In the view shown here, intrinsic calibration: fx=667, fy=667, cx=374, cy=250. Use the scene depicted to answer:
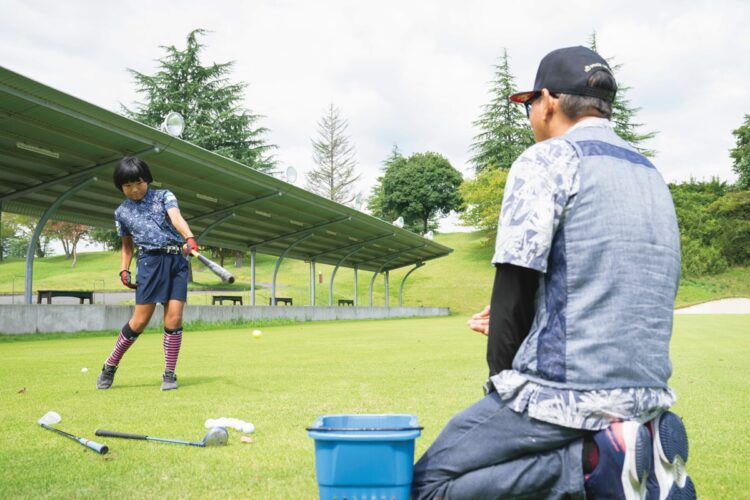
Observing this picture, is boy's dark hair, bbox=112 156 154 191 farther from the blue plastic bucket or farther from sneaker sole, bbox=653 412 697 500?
sneaker sole, bbox=653 412 697 500

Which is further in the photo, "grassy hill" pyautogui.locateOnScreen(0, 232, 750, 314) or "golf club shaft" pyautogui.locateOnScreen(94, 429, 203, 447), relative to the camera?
"grassy hill" pyautogui.locateOnScreen(0, 232, 750, 314)

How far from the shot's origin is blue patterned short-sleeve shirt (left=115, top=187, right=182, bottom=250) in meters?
6.15

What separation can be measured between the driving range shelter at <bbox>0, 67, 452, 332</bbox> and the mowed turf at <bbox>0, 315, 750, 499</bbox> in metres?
4.27

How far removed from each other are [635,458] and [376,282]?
5490cm

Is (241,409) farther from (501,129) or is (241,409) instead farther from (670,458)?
(501,129)

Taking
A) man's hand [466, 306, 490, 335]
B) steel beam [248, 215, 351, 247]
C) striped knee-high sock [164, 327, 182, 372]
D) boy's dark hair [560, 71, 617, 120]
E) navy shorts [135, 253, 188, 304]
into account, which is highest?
steel beam [248, 215, 351, 247]

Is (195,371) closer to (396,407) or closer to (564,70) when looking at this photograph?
(396,407)

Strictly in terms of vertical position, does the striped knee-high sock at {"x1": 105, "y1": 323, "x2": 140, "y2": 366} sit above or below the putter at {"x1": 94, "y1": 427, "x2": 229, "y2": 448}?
above

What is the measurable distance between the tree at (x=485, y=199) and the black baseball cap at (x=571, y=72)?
56320 mm

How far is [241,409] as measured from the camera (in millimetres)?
4992

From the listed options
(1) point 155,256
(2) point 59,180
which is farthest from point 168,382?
(2) point 59,180

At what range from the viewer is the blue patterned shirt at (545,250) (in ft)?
6.57

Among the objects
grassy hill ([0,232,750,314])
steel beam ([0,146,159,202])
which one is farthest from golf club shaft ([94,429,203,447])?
grassy hill ([0,232,750,314])

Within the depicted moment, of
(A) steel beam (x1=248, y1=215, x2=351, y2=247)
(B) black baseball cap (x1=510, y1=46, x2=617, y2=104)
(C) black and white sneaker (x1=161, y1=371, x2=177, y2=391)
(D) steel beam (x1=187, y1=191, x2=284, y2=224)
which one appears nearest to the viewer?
(B) black baseball cap (x1=510, y1=46, x2=617, y2=104)
